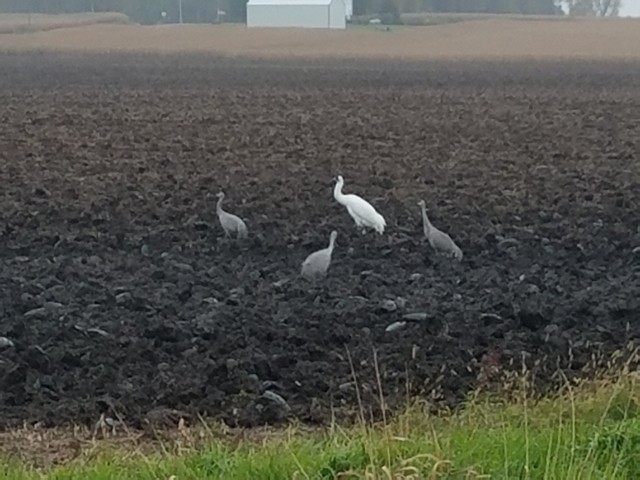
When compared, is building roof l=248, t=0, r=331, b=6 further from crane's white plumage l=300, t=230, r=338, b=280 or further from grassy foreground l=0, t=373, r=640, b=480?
grassy foreground l=0, t=373, r=640, b=480

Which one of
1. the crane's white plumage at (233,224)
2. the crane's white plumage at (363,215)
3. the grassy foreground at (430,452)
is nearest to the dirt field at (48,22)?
the crane's white plumage at (363,215)

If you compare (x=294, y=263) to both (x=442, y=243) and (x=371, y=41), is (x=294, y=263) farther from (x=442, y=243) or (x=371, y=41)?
(x=371, y=41)

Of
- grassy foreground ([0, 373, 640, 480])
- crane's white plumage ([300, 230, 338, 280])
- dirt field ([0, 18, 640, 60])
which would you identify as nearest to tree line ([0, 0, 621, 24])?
dirt field ([0, 18, 640, 60])

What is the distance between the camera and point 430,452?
616 centimetres

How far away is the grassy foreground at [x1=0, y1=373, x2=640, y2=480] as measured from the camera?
5.92m

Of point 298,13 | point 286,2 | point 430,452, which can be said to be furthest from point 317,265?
point 286,2

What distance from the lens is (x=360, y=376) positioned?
884 cm

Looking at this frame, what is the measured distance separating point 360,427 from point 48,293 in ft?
14.2

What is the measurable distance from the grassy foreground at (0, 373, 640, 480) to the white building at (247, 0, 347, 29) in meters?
95.3

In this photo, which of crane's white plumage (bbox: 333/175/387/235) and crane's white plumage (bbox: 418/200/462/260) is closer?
crane's white plumage (bbox: 418/200/462/260)

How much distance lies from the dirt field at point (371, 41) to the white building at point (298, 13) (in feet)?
65.1

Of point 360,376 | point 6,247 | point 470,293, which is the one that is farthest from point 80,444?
point 6,247

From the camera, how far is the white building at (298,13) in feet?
336

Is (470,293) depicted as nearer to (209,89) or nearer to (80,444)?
(80,444)
